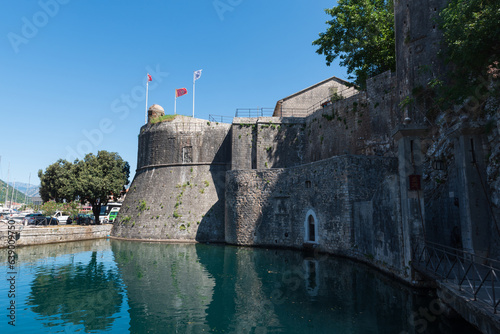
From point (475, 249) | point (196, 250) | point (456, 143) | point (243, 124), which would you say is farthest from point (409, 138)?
point (243, 124)

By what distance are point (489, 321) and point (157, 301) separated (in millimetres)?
9573

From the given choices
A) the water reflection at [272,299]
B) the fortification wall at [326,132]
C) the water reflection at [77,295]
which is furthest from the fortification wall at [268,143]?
the water reflection at [77,295]

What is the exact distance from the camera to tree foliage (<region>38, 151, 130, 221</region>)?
3103cm

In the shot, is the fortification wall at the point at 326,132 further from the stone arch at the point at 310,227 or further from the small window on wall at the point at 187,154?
the stone arch at the point at 310,227

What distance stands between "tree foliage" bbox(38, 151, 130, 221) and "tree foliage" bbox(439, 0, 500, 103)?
102 ft

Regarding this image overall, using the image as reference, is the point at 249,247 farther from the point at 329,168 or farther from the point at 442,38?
the point at 442,38

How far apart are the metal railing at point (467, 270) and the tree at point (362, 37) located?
57.6ft

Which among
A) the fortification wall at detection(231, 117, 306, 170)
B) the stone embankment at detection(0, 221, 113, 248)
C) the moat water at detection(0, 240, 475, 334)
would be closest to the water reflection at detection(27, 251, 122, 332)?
the moat water at detection(0, 240, 475, 334)

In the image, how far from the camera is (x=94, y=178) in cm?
3130

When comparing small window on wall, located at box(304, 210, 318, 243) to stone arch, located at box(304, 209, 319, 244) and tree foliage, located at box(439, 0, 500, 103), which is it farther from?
tree foliage, located at box(439, 0, 500, 103)

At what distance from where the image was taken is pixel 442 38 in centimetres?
1797

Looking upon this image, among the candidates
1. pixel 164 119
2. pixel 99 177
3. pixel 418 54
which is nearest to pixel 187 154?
pixel 164 119

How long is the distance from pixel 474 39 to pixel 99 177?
32712 millimetres

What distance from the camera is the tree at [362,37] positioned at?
77.6ft
